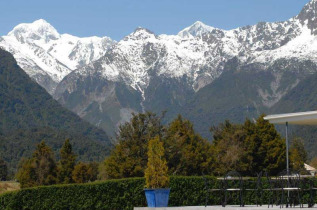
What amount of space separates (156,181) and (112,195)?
299 cm

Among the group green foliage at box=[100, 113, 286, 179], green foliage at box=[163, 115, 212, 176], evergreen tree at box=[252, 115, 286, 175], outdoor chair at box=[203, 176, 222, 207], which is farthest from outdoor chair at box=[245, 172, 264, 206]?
evergreen tree at box=[252, 115, 286, 175]

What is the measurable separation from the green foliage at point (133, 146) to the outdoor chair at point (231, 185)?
1821 centimetres

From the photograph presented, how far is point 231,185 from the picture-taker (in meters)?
26.2

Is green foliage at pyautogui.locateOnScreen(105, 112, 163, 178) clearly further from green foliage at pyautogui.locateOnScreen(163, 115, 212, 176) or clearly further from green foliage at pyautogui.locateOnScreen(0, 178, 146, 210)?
green foliage at pyautogui.locateOnScreen(0, 178, 146, 210)

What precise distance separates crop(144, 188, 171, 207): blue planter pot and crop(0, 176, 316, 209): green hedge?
205 centimetres

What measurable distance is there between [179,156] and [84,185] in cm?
2107

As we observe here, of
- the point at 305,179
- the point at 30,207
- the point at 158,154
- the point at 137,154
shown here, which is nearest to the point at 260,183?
the point at 305,179

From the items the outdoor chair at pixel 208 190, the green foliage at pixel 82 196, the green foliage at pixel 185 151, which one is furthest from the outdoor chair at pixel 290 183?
the green foliage at pixel 185 151

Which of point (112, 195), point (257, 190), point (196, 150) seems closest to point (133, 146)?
point (196, 150)

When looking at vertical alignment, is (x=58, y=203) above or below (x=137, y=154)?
below

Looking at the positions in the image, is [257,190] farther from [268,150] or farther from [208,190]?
[268,150]

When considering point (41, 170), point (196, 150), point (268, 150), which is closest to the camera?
point (196, 150)

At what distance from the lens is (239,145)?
6469 centimetres

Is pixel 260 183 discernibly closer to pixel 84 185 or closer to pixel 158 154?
pixel 158 154
